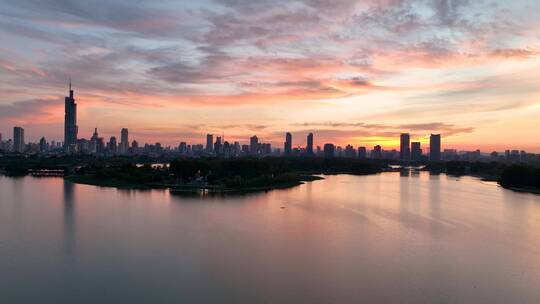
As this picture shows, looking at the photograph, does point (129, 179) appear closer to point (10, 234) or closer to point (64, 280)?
point (10, 234)

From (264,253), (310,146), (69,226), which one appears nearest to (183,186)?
(69,226)

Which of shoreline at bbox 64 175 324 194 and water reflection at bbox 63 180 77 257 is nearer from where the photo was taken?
water reflection at bbox 63 180 77 257

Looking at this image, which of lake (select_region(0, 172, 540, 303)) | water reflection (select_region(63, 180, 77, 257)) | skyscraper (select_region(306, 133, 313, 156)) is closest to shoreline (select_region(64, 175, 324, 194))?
water reflection (select_region(63, 180, 77, 257))

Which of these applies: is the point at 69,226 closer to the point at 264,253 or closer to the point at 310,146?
the point at 264,253

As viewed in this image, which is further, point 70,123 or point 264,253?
point 70,123

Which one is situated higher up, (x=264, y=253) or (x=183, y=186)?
(x=183, y=186)

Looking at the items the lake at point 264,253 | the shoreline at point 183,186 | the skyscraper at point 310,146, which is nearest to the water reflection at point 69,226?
the lake at point 264,253

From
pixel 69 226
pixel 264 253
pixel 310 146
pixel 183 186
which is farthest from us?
pixel 310 146

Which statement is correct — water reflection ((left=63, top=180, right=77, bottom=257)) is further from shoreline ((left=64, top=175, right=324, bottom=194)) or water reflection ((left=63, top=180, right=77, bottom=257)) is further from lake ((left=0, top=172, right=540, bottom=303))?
shoreline ((left=64, top=175, right=324, bottom=194))
